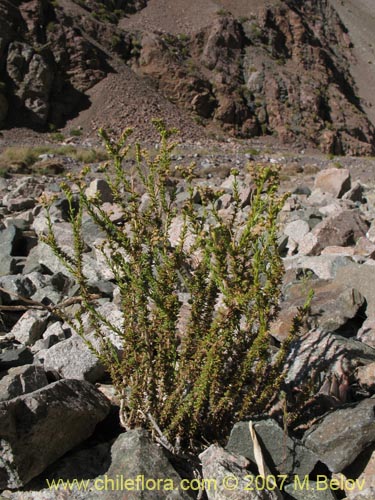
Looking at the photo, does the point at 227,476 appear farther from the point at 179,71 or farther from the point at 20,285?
the point at 179,71

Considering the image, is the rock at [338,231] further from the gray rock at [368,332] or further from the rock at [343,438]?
the rock at [343,438]

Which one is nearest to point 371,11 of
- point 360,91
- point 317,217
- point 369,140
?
point 360,91

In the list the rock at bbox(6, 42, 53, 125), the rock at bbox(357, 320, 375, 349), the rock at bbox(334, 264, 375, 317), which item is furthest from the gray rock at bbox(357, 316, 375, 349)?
the rock at bbox(6, 42, 53, 125)

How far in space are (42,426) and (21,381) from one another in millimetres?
495

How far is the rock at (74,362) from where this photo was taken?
2789mm

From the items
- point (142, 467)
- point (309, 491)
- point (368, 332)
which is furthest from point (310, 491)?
point (368, 332)

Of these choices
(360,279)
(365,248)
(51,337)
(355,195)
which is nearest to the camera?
(51,337)

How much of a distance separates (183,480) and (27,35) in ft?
105

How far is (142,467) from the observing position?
1948 millimetres

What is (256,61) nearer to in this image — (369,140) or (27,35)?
(369,140)

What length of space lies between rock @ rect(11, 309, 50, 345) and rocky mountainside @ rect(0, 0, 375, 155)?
1017 inches

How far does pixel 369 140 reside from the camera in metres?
41.6

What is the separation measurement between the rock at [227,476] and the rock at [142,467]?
12 cm

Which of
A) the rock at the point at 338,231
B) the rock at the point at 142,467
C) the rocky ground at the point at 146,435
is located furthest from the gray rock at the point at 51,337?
the rock at the point at 338,231
